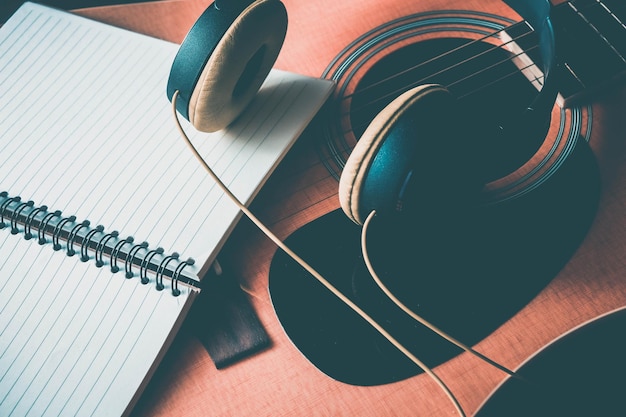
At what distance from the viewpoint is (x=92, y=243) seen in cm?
72

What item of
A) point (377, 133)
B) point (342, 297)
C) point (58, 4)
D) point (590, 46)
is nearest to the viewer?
point (377, 133)

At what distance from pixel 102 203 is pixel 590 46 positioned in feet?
2.44

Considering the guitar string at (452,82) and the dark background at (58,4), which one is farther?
the dark background at (58,4)

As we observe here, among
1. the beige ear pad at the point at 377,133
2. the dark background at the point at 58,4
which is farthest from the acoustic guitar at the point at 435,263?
the dark background at the point at 58,4

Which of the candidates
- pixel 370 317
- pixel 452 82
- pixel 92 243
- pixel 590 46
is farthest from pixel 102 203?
pixel 590 46

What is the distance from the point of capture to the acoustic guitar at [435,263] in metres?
0.69

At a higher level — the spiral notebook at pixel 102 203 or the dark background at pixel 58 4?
the dark background at pixel 58 4

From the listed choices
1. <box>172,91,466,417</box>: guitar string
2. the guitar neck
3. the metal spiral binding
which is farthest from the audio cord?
the guitar neck

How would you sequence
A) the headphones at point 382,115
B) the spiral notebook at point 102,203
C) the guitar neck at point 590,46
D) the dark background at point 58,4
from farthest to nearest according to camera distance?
the dark background at point 58,4, the guitar neck at point 590,46, the spiral notebook at point 102,203, the headphones at point 382,115

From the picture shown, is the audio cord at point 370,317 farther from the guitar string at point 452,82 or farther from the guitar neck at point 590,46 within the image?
the guitar neck at point 590,46

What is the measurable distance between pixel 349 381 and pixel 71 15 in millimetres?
724

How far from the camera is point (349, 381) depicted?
0.69 meters

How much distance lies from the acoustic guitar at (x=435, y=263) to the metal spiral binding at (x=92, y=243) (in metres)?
0.08

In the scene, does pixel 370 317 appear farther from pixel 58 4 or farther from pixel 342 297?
pixel 58 4
